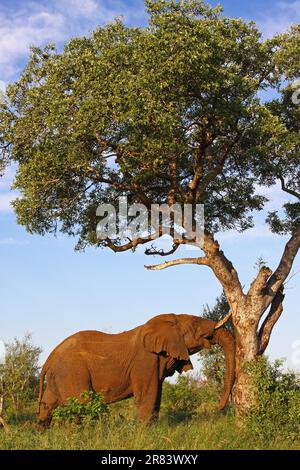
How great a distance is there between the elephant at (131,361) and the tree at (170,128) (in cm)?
209

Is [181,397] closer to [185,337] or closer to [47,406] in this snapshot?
[185,337]

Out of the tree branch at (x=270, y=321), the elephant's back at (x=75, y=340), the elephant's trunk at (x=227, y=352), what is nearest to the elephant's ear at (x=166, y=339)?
the elephant's trunk at (x=227, y=352)

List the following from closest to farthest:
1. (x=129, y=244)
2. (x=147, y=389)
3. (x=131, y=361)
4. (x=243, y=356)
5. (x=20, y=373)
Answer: (x=147, y=389) < (x=131, y=361) < (x=243, y=356) < (x=129, y=244) < (x=20, y=373)

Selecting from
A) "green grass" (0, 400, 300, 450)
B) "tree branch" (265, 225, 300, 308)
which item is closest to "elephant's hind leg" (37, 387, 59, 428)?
"green grass" (0, 400, 300, 450)

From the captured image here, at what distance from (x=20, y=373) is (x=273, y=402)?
2401cm

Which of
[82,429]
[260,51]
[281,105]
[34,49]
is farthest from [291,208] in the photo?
[82,429]

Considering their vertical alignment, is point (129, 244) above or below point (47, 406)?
above

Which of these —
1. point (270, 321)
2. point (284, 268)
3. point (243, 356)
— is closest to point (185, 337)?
point (243, 356)

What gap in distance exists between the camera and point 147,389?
21.6 m

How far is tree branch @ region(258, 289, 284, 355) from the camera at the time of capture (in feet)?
78.1

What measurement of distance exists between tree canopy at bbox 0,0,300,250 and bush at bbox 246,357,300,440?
6994 millimetres

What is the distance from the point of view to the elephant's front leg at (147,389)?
70.0 ft

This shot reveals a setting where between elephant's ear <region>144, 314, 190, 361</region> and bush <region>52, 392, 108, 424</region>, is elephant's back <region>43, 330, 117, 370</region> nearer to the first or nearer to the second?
elephant's ear <region>144, 314, 190, 361</region>

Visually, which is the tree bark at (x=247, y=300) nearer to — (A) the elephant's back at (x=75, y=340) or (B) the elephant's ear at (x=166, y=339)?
(B) the elephant's ear at (x=166, y=339)
